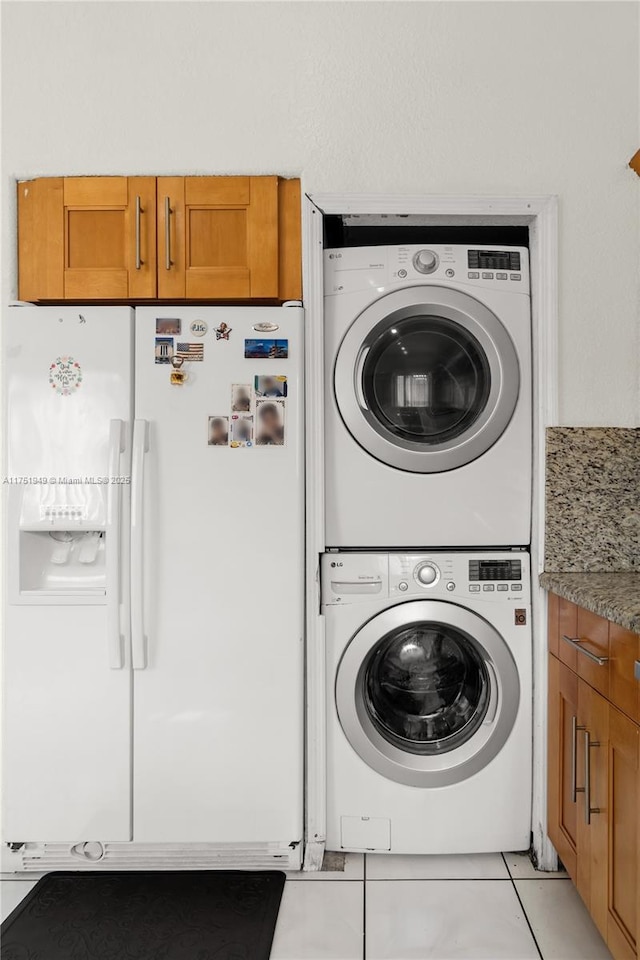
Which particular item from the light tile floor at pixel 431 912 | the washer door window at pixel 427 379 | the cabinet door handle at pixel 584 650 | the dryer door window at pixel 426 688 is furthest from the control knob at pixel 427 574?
the light tile floor at pixel 431 912

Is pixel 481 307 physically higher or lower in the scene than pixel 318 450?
higher

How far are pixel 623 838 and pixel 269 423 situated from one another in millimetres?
1362

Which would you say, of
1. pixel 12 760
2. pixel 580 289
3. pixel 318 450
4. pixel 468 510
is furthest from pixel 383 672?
pixel 580 289

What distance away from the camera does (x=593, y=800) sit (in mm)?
1609

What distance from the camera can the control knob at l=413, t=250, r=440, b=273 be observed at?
82.0 inches

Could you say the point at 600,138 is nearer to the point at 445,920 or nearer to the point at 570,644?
the point at 570,644

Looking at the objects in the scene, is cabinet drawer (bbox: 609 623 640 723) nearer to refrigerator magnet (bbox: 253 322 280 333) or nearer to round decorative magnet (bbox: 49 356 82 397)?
refrigerator magnet (bbox: 253 322 280 333)

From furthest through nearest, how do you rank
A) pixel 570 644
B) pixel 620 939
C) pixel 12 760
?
pixel 12 760 < pixel 570 644 < pixel 620 939

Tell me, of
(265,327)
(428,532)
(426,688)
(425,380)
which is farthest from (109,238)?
(426,688)

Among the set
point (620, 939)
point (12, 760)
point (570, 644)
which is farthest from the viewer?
point (12, 760)

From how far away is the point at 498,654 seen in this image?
207 cm

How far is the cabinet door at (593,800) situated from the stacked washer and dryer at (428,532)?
1.26ft

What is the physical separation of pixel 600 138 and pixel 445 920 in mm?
2302

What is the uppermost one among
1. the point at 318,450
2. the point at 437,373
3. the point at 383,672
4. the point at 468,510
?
the point at 437,373
